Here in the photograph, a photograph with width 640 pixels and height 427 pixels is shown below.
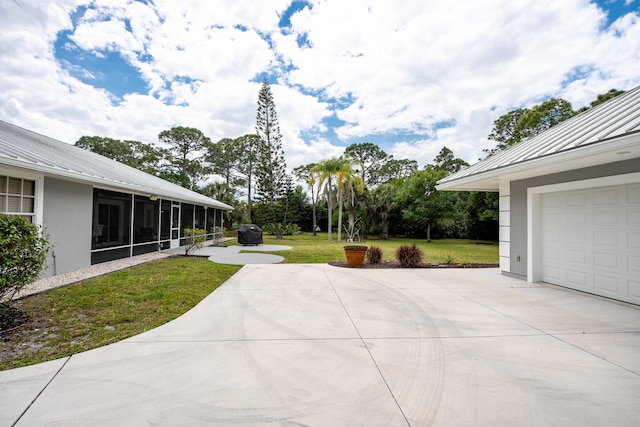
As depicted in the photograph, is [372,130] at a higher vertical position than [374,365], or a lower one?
higher

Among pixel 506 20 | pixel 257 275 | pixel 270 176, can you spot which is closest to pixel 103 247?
pixel 257 275

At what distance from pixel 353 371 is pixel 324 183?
64.0 feet

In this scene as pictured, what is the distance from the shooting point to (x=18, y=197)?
18.7ft

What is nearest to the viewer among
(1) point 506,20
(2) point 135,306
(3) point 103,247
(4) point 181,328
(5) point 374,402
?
(5) point 374,402

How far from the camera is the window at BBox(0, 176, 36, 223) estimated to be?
545cm

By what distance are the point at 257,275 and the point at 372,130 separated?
61.0 feet

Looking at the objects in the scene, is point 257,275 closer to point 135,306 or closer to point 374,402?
point 135,306

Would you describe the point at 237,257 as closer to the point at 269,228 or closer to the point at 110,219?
the point at 110,219

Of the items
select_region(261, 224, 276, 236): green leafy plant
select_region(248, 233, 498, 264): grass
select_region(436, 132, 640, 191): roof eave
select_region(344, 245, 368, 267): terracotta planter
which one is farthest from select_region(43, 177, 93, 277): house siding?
select_region(261, 224, 276, 236): green leafy plant

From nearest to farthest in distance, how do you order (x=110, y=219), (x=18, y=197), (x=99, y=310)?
(x=99, y=310), (x=18, y=197), (x=110, y=219)

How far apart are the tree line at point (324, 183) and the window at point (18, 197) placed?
16421mm

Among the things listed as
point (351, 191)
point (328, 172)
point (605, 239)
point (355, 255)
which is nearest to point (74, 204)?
point (355, 255)

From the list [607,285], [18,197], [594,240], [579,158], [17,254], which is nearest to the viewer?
[17,254]

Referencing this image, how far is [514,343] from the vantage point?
3248 mm
